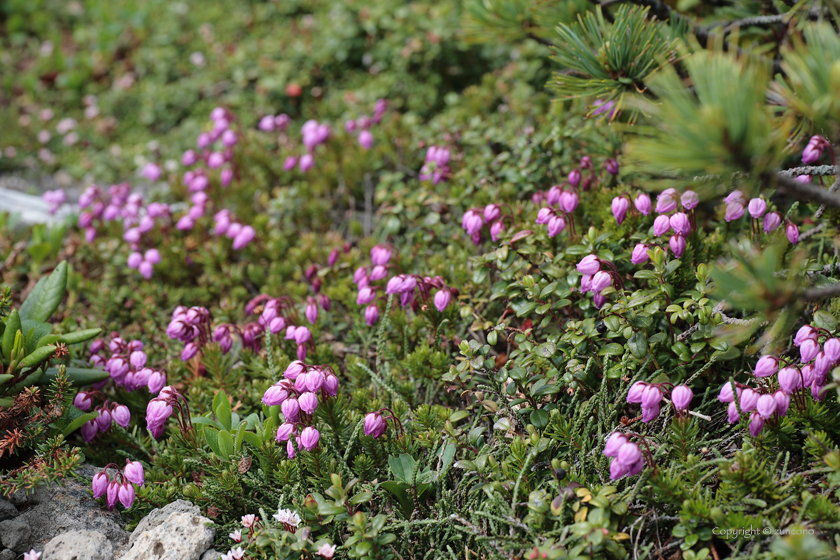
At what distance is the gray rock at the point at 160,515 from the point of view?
6.57 feet

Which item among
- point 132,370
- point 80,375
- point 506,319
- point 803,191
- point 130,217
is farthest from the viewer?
point 130,217

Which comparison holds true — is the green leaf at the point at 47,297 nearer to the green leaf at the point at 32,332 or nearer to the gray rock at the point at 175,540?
the green leaf at the point at 32,332

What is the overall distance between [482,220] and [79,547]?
2071 mm

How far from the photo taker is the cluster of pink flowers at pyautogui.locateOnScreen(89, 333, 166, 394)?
7.75 feet

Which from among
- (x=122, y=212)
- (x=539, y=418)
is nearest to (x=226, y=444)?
(x=539, y=418)

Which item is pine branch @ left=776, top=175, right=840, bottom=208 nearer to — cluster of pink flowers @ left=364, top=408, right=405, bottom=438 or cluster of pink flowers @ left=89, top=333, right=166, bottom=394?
cluster of pink flowers @ left=364, top=408, right=405, bottom=438

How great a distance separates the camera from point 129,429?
261cm

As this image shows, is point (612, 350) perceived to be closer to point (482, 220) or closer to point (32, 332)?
point (482, 220)

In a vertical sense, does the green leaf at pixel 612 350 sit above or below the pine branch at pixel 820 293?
below

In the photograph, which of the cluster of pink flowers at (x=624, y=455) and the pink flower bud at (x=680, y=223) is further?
the pink flower bud at (x=680, y=223)

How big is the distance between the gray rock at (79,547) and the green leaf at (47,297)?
1.02 metres

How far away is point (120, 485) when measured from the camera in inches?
79.1

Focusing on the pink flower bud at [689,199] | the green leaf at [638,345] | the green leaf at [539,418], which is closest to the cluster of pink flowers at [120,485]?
the green leaf at [539,418]

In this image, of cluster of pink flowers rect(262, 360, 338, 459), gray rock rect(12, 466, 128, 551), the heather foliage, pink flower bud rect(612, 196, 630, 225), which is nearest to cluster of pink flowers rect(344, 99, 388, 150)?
the heather foliage
